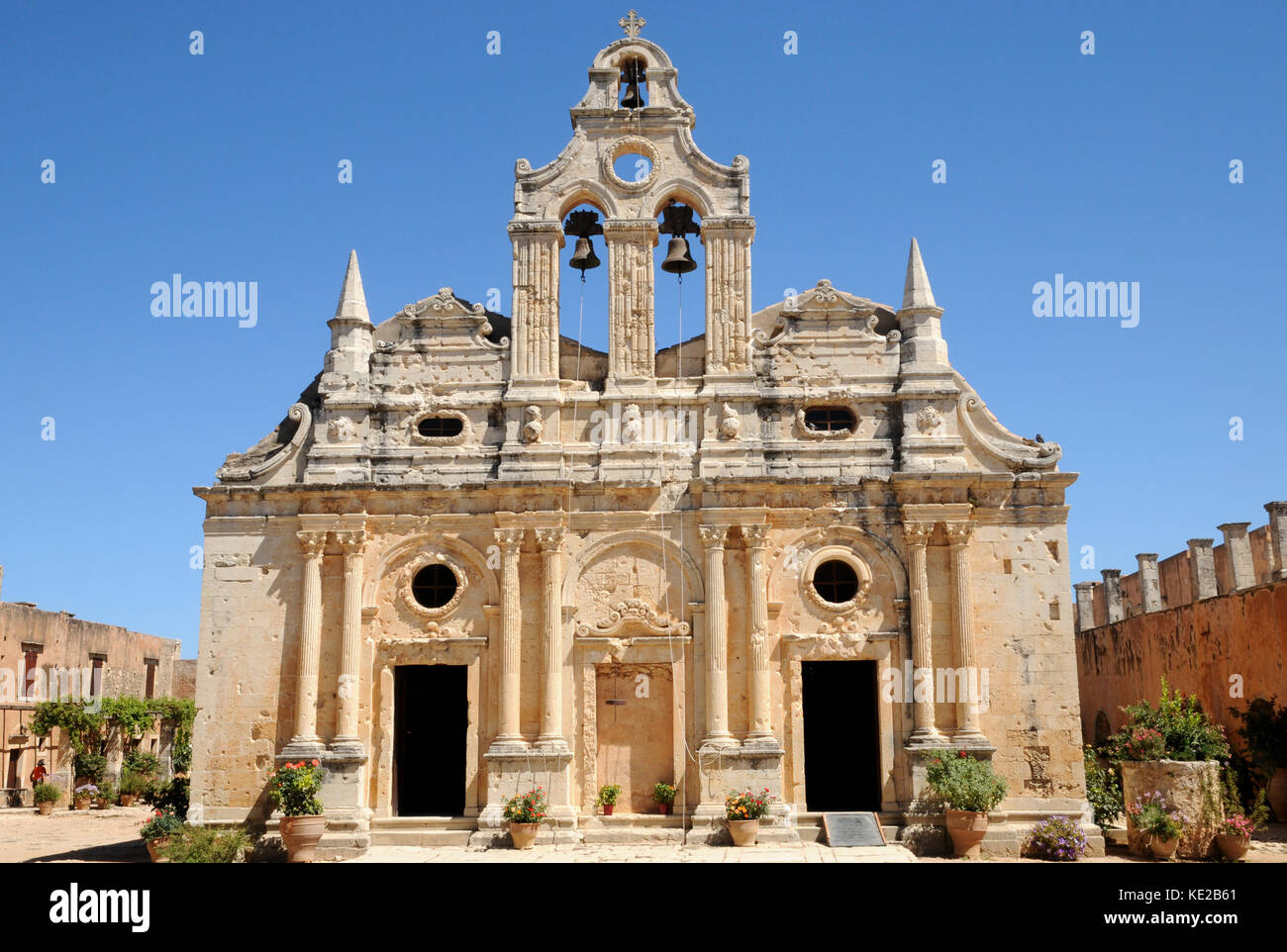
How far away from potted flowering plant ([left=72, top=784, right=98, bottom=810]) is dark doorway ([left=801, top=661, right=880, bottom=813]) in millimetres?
22003

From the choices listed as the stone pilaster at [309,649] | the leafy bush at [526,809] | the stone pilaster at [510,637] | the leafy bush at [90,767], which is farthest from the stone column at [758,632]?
the leafy bush at [90,767]

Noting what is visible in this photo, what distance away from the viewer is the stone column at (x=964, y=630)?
1844 centimetres

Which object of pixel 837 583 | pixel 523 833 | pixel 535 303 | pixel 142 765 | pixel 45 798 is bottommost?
pixel 45 798

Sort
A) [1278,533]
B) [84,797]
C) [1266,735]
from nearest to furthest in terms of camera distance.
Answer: [1266,735] < [1278,533] < [84,797]

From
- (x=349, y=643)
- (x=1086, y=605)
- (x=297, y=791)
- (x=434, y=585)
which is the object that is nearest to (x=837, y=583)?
(x=434, y=585)

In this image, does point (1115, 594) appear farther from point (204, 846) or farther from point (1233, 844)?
point (204, 846)

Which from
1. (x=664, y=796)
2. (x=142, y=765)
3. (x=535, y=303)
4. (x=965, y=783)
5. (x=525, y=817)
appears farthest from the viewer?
(x=142, y=765)

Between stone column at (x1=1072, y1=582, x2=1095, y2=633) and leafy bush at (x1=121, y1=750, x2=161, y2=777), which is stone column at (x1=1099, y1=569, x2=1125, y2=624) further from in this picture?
leafy bush at (x1=121, y1=750, x2=161, y2=777)

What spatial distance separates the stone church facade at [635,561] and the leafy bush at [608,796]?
0.55ft

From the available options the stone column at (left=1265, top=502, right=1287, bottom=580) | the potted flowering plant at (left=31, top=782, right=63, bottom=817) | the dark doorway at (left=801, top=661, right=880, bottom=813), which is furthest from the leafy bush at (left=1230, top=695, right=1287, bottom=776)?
the potted flowering plant at (left=31, top=782, right=63, bottom=817)

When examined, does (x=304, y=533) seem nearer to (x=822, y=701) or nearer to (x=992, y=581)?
(x=822, y=701)

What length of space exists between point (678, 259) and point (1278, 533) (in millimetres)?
14298

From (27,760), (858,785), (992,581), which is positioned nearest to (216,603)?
(858,785)

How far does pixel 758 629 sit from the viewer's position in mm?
18875
